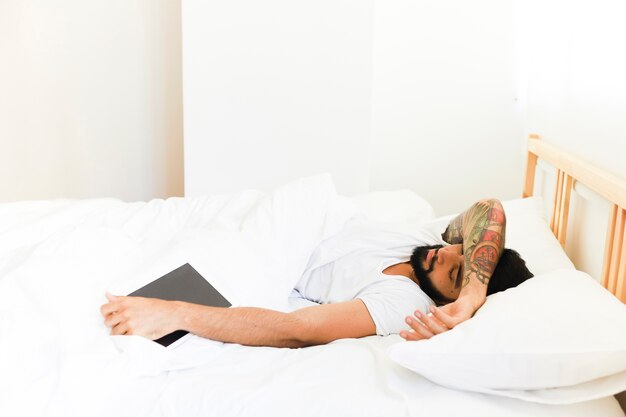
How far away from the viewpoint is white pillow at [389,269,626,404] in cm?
109

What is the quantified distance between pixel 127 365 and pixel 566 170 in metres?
1.24

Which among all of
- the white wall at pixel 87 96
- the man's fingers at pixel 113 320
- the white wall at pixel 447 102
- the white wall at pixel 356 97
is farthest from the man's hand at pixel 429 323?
the white wall at pixel 87 96

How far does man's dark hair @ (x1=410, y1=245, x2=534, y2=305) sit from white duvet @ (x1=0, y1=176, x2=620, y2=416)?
12.0 inches

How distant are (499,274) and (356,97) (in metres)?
1.51

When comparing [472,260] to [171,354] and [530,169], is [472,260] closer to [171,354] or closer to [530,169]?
[171,354]

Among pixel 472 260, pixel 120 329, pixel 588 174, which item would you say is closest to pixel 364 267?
pixel 472 260

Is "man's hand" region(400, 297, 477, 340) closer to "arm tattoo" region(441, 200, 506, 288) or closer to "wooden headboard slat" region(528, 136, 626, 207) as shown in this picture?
"arm tattoo" region(441, 200, 506, 288)

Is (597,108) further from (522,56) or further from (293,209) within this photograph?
(522,56)

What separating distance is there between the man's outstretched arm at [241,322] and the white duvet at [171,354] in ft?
0.11

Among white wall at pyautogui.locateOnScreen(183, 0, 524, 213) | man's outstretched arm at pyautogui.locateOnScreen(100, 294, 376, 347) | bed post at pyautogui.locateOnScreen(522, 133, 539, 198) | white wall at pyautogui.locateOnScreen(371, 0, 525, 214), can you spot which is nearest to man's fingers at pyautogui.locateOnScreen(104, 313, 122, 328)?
man's outstretched arm at pyautogui.locateOnScreen(100, 294, 376, 347)

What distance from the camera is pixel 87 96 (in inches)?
137

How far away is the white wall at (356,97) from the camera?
2.97m

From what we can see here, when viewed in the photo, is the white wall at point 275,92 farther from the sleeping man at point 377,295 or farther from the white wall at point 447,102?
the sleeping man at point 377,295

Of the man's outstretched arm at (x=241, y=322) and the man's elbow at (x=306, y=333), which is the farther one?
the man's elbow at (x=306, y=333)
